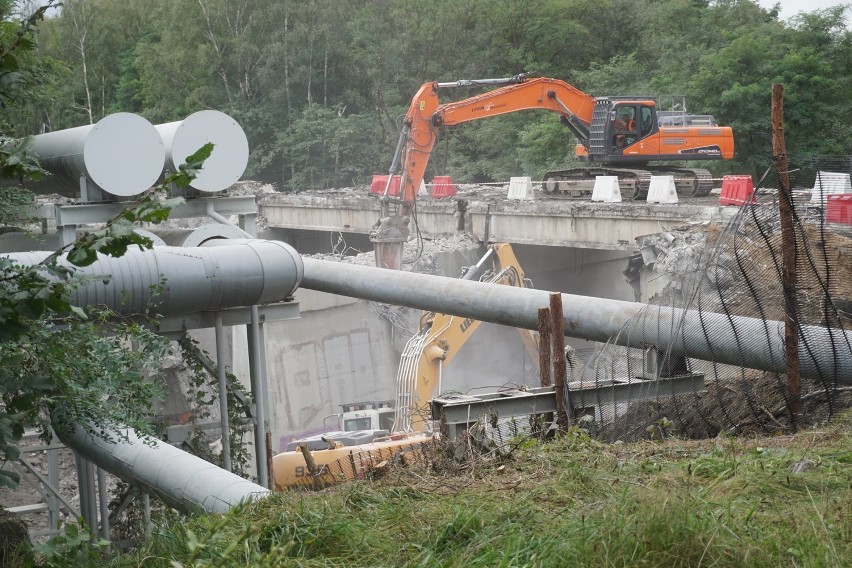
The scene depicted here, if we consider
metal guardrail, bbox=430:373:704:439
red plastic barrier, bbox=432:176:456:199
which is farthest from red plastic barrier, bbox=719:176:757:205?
metal guardrail, bbox=430:373:704:439

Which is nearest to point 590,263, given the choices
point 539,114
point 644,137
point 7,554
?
point 644,137

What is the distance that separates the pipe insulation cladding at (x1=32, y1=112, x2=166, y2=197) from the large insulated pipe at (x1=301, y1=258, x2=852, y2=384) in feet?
9.96

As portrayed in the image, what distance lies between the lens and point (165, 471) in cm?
521

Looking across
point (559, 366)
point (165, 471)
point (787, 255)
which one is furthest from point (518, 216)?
point (165, 471)

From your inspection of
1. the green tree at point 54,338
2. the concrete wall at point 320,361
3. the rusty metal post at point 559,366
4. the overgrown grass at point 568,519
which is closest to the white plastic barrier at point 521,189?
the concrete wall at point 320,361

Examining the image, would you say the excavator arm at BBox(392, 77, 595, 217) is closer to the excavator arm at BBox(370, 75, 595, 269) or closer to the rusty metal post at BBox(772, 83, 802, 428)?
the excavator arm at BBox(370, 75, 595, 269)

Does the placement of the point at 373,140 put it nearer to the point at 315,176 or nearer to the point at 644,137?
the point at 315,176

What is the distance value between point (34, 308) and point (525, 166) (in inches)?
1525

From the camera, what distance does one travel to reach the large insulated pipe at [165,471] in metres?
4.67

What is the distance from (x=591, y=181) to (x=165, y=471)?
21.8 m

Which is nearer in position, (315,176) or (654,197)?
(654,197)

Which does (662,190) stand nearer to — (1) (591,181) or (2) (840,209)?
(1) (591,181)

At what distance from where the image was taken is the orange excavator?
2475cm

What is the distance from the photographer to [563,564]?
3428 mm
